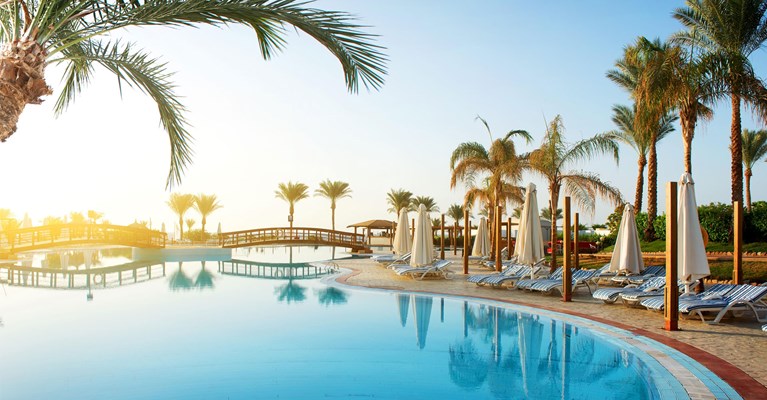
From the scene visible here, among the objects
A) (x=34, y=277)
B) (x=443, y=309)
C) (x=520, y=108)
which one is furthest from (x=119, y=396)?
(x=520, y=108)

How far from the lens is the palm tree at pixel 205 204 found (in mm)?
49906

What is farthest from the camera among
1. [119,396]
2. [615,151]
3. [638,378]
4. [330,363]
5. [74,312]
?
[615,151]

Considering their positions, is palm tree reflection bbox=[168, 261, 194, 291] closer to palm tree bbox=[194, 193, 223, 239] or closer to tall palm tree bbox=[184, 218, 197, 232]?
palm tree bbox=[194, 193, 223, 239]

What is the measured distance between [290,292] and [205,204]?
3913 cm

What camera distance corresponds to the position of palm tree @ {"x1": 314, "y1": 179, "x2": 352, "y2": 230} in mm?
52188

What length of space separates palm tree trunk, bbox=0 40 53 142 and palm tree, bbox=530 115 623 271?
17860 mm

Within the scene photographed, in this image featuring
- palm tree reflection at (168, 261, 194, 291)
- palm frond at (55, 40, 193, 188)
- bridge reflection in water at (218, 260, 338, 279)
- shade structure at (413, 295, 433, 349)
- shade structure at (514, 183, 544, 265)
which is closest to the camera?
palm frond at (55, 40, 193, 188)

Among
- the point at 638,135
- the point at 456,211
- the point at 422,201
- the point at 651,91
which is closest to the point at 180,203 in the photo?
the point at 422,201

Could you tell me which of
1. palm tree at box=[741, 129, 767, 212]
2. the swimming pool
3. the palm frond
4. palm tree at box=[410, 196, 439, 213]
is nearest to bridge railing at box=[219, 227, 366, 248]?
the swimming pool

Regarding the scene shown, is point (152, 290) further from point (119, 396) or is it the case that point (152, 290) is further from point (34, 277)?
point (119, 396)

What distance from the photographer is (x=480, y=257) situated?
21.8m

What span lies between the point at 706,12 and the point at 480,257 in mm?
11677

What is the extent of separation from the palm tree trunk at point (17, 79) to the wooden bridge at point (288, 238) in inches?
1060

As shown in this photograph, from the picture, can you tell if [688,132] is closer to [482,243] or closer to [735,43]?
[735,43]
